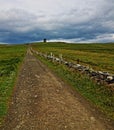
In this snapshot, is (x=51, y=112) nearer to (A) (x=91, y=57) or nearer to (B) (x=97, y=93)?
(B) (x=97, y=93)

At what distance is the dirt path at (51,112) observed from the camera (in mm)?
12109

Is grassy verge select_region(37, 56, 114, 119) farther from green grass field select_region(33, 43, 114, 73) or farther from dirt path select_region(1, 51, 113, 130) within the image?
green grass field select_region(33, 43, 114, 73)

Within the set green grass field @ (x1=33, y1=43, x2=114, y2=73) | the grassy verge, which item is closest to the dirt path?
the grassy verge

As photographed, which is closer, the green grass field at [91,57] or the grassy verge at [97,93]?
the grassy verge at [97,93]

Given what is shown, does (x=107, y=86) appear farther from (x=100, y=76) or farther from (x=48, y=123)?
(x=48, y=123)

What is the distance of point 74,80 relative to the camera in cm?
2556

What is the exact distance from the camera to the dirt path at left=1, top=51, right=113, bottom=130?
12.1 meters

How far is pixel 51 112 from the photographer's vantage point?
14227 millimetres

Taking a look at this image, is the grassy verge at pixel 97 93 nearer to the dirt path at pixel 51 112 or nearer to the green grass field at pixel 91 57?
the dirt path at pixel 51 112

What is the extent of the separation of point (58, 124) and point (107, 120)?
2.71m

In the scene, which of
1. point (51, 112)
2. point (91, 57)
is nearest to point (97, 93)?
point (51, 112)

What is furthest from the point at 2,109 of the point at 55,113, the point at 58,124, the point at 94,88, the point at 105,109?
the point at 94,88

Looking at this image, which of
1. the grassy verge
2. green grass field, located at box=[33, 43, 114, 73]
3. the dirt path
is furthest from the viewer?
green grass field, located at box=[33, 43, 114, 73]

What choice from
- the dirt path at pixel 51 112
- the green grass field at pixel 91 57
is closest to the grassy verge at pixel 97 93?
the dirt path at pixel 51 112
